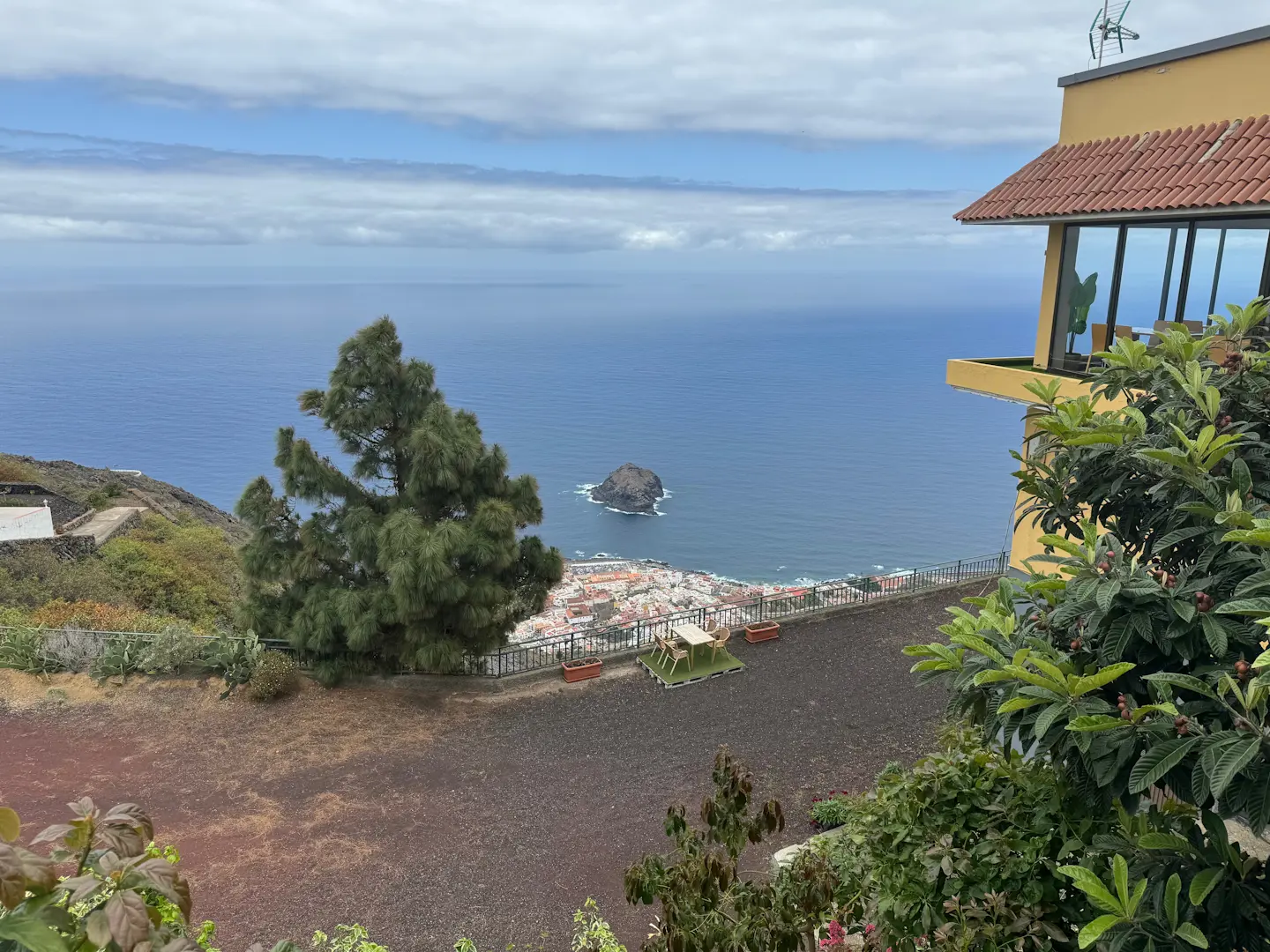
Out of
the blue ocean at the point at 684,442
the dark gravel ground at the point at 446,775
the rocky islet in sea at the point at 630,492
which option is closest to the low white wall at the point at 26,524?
the dark gravel ground at the point at 446,775

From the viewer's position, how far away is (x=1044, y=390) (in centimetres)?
538

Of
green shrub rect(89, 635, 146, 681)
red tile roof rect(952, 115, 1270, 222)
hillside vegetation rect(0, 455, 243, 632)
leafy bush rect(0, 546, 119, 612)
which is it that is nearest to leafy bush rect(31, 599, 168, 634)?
hillside vegetation rect(0, 455, 243, 632)

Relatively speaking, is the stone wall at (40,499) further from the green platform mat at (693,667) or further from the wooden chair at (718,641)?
the wooden chair at (718,641)

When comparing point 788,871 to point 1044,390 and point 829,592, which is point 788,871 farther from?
point 829,592

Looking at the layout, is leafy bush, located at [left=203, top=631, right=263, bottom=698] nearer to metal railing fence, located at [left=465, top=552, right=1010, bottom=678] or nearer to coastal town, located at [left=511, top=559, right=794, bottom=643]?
metal railing fence, located at [left=465, top=552, right=1010, bottom=678]

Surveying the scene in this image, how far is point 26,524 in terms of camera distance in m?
26.8

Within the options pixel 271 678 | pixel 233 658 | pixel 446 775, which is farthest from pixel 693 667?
pixel 233 658

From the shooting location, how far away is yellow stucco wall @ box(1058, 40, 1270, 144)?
8.59 meters

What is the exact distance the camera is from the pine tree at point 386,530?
12.7m

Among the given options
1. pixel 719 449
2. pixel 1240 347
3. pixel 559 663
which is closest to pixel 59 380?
pixel 719 449

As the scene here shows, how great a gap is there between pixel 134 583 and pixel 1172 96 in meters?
26.6

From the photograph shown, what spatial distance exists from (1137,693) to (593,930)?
11.9 feet

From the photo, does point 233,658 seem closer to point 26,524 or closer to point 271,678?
point 271,678

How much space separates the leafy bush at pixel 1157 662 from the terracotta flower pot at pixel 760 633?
450 inches
